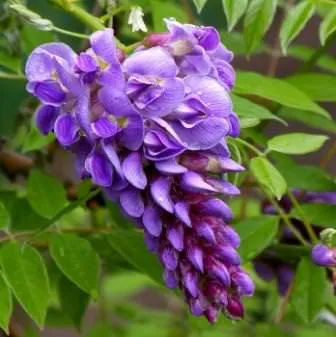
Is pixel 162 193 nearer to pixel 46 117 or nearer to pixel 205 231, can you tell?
pixel 205 231

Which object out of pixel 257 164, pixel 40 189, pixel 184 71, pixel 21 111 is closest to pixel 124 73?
pixel 184 71

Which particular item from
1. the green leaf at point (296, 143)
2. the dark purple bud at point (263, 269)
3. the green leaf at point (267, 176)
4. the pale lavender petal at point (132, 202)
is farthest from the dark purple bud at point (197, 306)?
the dark purple bud at point (263, 269)

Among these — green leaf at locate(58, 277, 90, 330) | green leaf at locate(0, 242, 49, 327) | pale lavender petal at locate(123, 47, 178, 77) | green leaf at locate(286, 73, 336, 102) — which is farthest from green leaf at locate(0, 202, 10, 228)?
green leaf at locate(286, 73, 336, 102)

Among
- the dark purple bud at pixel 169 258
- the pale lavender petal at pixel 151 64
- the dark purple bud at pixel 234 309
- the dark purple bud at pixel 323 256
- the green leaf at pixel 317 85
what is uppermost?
the pale lavender petal at pixel 151 64

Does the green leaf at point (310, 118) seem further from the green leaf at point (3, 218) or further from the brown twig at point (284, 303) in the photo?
the green leaf at point (3, 218)

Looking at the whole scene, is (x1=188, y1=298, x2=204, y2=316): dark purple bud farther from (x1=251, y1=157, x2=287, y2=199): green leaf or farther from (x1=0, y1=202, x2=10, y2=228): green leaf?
(x1=0, y1=202, x2=10, y2=228): green leaf

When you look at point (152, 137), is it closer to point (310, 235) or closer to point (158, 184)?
point (158, 184)
